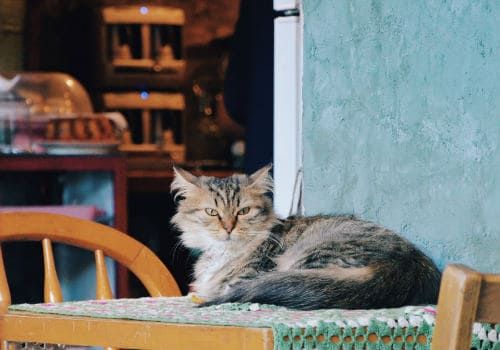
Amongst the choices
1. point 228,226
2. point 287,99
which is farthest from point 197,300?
point 287,99

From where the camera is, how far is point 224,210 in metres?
1.93

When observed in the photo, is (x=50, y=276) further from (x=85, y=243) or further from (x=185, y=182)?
(x=185, y=182)

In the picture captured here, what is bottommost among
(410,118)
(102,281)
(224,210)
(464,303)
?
(102,281)

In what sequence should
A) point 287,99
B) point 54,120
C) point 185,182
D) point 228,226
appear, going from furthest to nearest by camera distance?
point 54,120, point 287,99, point 185,182, point 228,226

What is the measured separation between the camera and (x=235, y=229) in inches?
74.7

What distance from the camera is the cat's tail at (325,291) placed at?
4.43 feet

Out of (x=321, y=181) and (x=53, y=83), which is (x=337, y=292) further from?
(x=53, y=83)

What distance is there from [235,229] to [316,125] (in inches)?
11.4

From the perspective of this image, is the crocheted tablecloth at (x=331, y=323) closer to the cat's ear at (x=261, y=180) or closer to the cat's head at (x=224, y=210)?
the cat's head at (x=224, y=210)

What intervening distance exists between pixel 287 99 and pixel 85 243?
656 millimetres

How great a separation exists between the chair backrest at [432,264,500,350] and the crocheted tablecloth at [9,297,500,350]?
35 centimetres

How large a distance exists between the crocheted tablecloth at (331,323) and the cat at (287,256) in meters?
0.06

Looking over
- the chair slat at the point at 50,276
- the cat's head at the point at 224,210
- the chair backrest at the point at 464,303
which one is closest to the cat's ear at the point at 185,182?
the cat's head at the point at 224,210

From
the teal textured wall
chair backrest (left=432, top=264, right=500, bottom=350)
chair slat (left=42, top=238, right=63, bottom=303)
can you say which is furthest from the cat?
chair backrest (left=432, top=264, right=500, bottom=350)
